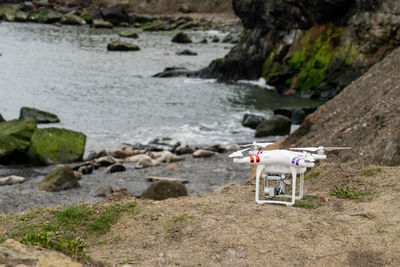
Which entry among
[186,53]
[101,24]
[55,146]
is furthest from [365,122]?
[101,24]

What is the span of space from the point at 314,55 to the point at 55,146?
19919 mm

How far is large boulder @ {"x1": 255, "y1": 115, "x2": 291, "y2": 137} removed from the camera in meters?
21.3

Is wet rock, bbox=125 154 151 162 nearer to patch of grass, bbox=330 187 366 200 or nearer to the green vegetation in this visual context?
the green vegetation

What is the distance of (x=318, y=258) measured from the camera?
5691 mm

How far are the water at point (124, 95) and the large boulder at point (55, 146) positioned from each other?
152 centimetres

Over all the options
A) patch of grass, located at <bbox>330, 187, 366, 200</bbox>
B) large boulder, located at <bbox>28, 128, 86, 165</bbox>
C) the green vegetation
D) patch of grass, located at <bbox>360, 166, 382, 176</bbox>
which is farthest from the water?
patch of grass, located at <bbox>330, 187, 366, 200</bbox>

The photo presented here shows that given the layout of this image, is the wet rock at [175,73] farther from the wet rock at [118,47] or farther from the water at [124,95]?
the wet rock at [118,47]

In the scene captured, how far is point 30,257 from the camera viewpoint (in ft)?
15.8

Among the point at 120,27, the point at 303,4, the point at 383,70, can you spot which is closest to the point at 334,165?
the point at 383,70

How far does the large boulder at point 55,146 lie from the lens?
17.4 m

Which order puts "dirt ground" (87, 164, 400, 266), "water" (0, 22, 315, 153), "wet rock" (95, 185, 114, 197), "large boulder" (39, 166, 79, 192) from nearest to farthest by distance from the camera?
"dirt ground" (87, 164, 400, 266) < "wet rock" (95, 185, 114, 197) < "large boulder" (39, 166, 79, 192) < "water" (0, 22, 315, 153)

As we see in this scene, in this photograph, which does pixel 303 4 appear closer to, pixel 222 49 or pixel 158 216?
pixel 222 49

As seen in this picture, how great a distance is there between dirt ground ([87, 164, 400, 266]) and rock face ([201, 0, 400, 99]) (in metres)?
22.8

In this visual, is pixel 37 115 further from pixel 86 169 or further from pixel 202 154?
pixel 202 154
